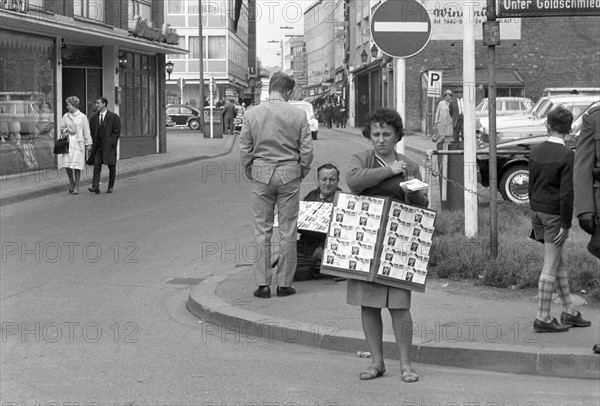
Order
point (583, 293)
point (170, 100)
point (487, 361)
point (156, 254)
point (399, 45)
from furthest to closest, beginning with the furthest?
point (170, 100)
point (156, 254)
point (399, 45)
point (583, 293)
point (487, 361)

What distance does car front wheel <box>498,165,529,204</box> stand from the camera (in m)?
16.4

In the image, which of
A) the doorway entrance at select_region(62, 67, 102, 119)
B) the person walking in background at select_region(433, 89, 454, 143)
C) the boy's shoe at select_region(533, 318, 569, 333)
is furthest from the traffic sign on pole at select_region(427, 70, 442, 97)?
the boy's shoe at select_region(533, 318, 569, 333)

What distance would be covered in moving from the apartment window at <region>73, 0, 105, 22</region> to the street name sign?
59.0 ft

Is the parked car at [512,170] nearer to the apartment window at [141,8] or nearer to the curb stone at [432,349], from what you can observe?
the curb stone at [432,349]

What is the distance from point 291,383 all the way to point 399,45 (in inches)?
203

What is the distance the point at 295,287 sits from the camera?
9656mm

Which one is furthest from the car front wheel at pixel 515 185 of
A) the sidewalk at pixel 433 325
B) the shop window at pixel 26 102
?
the shop window at pixel 26 102

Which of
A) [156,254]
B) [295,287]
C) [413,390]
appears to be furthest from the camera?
[156,254]

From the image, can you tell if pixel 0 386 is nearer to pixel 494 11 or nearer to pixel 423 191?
pixel 423 191

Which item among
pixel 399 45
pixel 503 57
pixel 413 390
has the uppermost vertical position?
pixel 503 57

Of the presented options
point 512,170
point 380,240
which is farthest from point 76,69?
point 380,240

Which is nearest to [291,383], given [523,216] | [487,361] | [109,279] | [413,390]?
[413,390]

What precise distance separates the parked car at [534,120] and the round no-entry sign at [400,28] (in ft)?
39.4

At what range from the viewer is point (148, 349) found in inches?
297
